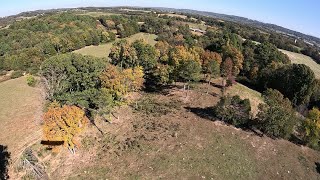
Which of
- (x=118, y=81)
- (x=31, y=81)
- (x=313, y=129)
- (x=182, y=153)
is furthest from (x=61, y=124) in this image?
(x=313, y=129)

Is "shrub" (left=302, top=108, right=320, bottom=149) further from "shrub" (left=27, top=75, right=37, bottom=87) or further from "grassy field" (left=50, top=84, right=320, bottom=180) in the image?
"shrub" (left=27, top=75, right=37, bottom=87)

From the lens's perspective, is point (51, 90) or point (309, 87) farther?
point (309, 87)

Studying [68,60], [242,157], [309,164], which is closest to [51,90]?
[68,60]

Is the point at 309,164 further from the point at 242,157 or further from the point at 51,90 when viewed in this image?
the point at 51,90

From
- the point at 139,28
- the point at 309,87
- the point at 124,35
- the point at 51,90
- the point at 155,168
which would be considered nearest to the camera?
the point at 155,168

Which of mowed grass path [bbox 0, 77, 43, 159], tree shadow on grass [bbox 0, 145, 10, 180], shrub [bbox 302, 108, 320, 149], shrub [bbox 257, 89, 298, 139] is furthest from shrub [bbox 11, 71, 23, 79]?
shrub [bbox 302, 108, 320, 149]

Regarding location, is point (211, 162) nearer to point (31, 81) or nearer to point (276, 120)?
point (276, 120)

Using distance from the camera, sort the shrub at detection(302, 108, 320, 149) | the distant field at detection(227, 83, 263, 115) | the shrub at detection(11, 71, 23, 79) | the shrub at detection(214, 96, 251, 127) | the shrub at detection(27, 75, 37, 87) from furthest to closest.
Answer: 1. the shrub at detection(11, 71, 23, 79)
2. the shrub at detection(27, 75, 37, 87)
3. the distant field at detection(227, 83, 263, 115)
4. the shrub at detection(214, 96, 251, 127)
5. the shrub at detection(302, 108, 320, 149)
